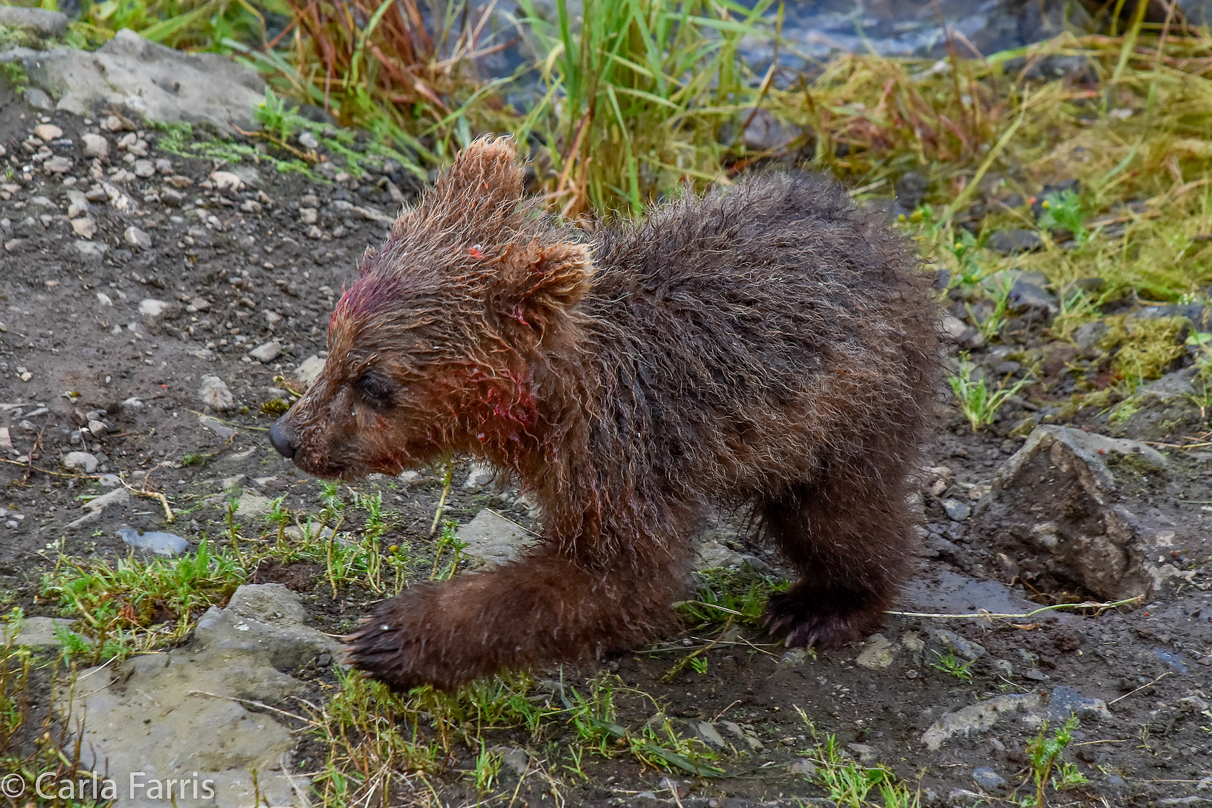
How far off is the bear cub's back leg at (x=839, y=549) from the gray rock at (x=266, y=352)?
2.42 meters

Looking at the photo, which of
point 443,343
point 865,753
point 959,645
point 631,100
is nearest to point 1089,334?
point 959,645

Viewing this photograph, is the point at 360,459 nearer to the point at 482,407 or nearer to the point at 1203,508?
the point at 482,407

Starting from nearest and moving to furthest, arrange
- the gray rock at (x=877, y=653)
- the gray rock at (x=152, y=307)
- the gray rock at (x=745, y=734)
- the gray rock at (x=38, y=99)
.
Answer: the gray rock at (x=745, y=734), the gray rock at (x=877, y=653), the gray rock at (x=152, y=307), the gray rock at (x=38, y=99)

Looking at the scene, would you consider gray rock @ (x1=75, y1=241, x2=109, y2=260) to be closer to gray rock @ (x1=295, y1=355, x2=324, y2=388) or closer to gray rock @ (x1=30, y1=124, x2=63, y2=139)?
gray rock @ (x1=30, y1=124, x2=63, y2=139)

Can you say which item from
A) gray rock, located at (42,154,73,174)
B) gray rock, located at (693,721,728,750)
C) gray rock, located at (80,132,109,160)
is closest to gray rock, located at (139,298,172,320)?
gray rock, located at (42,154,73,174)

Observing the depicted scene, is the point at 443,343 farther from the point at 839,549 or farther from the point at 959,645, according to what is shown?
the point at 959,645

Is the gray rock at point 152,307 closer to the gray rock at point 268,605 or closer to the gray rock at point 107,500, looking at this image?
the gray rock at point 107,500

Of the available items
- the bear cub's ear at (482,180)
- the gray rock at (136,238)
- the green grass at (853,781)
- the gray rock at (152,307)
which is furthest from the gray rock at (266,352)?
the green grass at (853,781)

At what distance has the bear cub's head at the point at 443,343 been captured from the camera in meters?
3.21

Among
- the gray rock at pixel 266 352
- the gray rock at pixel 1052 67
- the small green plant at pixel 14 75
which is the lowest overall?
the gray rock at pixel 266 352

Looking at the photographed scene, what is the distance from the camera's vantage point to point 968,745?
3.46 metres

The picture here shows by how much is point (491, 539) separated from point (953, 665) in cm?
178

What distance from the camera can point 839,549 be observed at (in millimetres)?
3887

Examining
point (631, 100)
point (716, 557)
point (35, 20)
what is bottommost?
point (716, 557)
